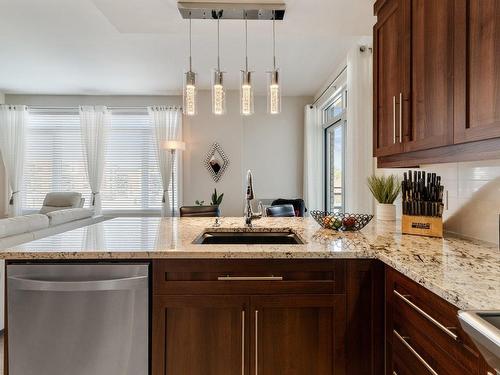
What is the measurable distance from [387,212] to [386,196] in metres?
0.12

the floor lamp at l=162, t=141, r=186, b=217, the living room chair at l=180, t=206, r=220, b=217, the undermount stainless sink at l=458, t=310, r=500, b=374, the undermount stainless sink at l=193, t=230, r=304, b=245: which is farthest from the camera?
the floor lamp at l=162, t=141, r=186, b=217

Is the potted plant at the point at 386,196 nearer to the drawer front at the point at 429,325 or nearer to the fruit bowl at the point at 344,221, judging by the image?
the fruit bowl at the point at 344,221

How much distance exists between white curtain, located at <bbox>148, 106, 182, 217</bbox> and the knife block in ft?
14.4

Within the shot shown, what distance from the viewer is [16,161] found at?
549 cm

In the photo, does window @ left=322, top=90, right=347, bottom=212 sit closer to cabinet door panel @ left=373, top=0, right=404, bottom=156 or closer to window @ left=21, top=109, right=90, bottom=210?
cabinet door panel @ left=373, top=0, right=404, bottom=156

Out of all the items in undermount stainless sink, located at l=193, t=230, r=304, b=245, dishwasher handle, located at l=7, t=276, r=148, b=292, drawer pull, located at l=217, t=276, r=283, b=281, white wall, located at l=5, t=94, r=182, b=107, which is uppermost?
white wall, located at l=5, t=94, r=182, b=107

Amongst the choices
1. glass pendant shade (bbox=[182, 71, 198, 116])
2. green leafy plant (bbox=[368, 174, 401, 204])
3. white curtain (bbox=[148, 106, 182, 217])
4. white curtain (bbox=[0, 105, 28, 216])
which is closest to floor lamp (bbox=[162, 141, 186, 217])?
white curtain (bbox=[148, 106, 182, 217])

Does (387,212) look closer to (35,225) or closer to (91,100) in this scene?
(35,225)

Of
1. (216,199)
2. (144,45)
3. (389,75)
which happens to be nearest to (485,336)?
(389,75)

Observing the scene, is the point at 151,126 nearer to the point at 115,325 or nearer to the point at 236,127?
the point at 236,127

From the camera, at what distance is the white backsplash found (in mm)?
1438

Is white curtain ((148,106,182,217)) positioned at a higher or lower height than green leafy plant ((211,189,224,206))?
higher

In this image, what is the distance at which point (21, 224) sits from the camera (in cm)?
287

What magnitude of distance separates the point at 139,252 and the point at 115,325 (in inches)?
13.1
